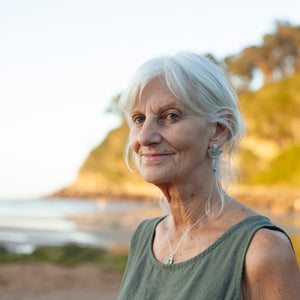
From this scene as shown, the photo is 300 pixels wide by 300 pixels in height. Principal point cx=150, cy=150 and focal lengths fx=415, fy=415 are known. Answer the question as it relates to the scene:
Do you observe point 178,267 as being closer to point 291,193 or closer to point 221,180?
point 221,180

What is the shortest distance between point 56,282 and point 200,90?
23.4ft

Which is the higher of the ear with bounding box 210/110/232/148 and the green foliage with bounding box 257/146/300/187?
the ear with bounding box 210/110/232/148

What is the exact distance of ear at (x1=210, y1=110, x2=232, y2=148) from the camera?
1445mm

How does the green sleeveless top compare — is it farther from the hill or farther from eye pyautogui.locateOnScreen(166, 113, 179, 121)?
the hill

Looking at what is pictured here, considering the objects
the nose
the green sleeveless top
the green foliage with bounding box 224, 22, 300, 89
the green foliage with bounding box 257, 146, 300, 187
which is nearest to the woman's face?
the nose

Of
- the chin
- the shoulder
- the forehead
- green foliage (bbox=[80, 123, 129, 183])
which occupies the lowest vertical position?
green foliage (bbox=[80, 123, 129, 183])

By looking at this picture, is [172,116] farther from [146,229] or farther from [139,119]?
[146,229]

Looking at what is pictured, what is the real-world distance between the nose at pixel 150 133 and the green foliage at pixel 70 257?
773 cm

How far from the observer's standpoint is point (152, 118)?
4.70 feet

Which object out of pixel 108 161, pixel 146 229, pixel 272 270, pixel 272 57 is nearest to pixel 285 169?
pixel 272 57

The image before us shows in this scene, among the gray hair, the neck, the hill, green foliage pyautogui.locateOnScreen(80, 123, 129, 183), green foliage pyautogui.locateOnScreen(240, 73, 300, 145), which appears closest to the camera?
the gray hair

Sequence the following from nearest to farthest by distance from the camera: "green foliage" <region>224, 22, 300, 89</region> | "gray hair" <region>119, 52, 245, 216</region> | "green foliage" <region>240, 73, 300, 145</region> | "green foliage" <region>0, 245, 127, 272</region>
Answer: "gray hair" <region>119, 52, 245, 216</region>
"green foliage" <region>0, 245, 127, 272</region>
"green foliage" <region>240, 73, 300, 145</region>
"green foliage" <region>224, 22, 300, 89</region>

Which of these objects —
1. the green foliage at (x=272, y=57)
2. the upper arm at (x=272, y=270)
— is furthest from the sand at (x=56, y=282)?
the green foliage at (x=272, y=57)

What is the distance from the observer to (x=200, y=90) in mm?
1369
